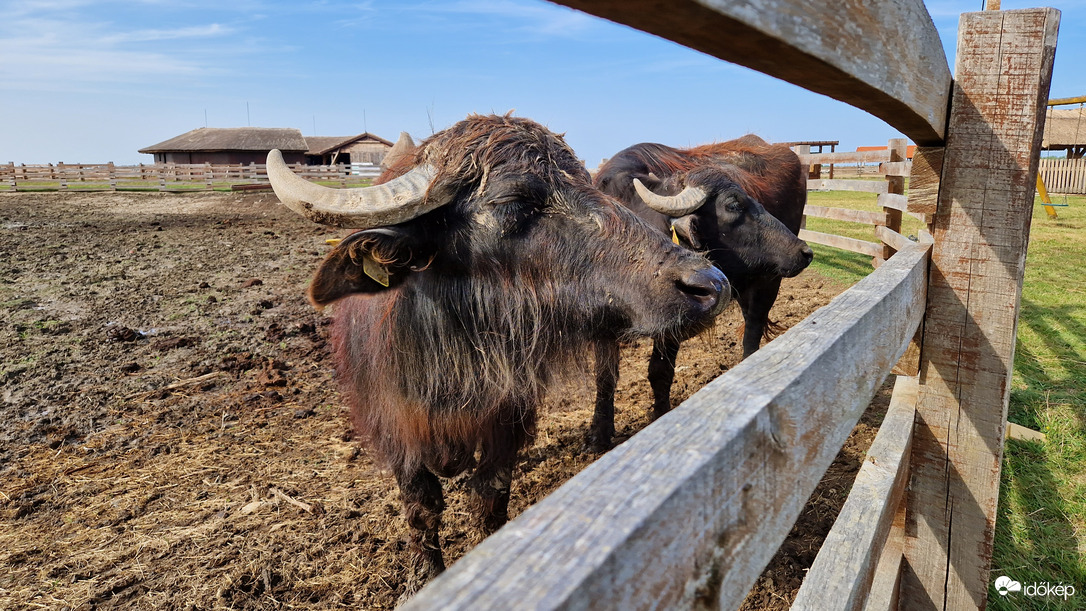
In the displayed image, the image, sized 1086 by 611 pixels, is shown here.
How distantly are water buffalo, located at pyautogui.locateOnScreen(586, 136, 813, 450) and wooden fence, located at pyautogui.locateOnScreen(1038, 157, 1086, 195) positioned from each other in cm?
2341

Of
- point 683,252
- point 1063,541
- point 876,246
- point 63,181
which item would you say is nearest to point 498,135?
point 683,252

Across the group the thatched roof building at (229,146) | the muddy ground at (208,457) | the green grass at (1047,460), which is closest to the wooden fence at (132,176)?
the thatched roof building at (229,146)

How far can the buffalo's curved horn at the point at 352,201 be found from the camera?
1.99 m

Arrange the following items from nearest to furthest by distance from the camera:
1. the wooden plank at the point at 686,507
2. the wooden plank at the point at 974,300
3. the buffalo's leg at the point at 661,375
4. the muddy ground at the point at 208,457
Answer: the wooden plank at the point at 686,507 < the wooden plank at the point at 974,300 < the muddy ground at the point at 208,457 < the buffalo's leg at the point at 661,375

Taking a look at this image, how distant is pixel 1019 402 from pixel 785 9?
5051 millimetres

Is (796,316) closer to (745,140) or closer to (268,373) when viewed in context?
(745,140)

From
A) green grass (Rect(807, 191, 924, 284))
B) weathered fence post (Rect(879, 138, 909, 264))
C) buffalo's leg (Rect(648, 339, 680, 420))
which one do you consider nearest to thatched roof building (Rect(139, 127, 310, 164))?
green grass (Rect(807, 191, 924, 284))

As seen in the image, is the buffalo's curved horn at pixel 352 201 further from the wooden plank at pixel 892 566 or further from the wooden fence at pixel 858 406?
the wooden plank at pixel 892 566

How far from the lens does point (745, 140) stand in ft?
23.2

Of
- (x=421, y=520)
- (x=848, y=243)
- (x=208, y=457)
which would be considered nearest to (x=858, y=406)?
(x=421, y=520)

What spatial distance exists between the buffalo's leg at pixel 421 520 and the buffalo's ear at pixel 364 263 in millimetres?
1097

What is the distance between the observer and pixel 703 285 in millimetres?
2033

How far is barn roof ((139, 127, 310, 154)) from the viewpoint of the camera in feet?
156

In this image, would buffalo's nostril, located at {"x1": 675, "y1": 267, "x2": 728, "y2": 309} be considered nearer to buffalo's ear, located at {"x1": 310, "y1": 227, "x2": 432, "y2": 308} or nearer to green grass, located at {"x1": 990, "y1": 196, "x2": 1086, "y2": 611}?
buffalo's ear, located at {"x1": 310, "y1": 227, "x2": 432, "y2": 308}
